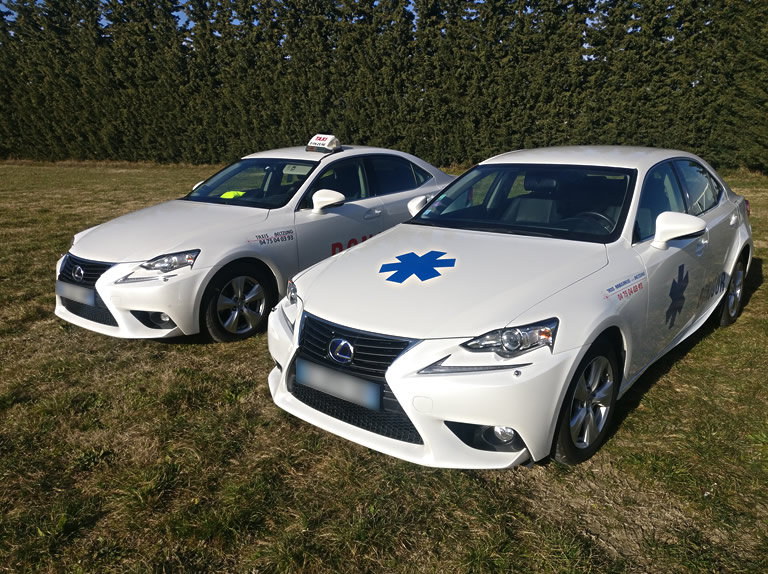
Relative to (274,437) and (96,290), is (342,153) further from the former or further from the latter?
(274,437)

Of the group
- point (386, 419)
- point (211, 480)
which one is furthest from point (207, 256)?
point (386, 419)

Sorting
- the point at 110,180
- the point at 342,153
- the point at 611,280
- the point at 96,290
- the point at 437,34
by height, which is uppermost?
the point at 437,34

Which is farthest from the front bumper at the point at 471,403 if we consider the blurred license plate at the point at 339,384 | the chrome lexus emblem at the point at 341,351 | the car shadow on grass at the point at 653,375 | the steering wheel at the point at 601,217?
the steering wheel at the point at 601,217

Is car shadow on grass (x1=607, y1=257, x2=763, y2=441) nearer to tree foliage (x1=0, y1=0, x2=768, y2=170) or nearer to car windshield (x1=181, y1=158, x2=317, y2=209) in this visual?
car windshield (x1=181, y1=158, x2=317, y2=209)

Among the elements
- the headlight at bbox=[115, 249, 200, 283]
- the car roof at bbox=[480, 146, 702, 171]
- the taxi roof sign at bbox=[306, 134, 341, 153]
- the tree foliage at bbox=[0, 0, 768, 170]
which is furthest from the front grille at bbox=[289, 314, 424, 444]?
the tree foliage at bbox=[0, 0, 768, 170]

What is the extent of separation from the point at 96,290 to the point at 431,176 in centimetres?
356

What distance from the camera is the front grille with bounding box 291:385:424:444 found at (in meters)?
2.66

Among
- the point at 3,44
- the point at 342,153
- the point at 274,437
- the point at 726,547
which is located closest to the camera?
the point at 726,547

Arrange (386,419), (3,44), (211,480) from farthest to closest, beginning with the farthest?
(3,44), (211,480), (386,419)

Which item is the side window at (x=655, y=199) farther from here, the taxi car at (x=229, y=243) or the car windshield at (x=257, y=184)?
the car windshield at (x=257, y=184)

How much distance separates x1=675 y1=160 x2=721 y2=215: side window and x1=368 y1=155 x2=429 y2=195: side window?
2.67 m

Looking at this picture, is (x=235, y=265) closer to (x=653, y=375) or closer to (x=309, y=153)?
(x=309, y=153)

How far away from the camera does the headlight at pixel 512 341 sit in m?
2.57

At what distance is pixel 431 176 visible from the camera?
647 centimetres
